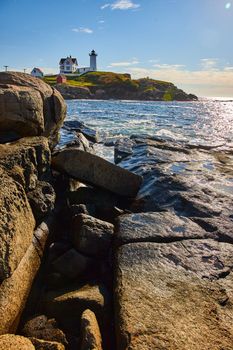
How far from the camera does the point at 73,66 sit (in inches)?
6220

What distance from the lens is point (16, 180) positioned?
6.11 m

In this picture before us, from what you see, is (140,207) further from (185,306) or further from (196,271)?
(185,306)

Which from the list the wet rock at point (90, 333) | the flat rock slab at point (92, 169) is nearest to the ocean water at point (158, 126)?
the flat rock slab at point (92, 169)

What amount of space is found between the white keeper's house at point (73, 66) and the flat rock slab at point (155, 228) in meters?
158

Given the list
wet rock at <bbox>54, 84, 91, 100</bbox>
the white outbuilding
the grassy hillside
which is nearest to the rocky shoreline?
wet rock at <bbox>54, 84, 91, 100</bbox>

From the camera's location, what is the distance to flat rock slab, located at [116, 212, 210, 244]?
256 inches

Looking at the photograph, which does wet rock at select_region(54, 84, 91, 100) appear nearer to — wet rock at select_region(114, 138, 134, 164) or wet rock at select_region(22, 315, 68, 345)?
wet rock at select_region(114, 138, 134, 164)

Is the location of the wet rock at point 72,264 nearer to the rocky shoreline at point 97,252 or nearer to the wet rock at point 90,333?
the rocky shoreline at point 97,252

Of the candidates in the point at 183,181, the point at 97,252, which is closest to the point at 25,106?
the point at 97,252

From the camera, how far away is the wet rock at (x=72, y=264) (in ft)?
18.8

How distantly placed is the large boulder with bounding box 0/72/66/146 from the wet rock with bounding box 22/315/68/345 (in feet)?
15.3

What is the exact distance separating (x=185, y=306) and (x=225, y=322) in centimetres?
52

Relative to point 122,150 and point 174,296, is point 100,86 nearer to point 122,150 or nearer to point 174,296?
point 122,150

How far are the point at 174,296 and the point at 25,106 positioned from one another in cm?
545
